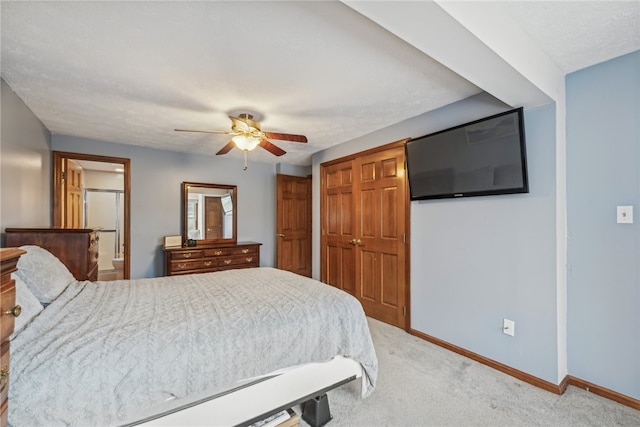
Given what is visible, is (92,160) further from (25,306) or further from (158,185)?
(25,306)

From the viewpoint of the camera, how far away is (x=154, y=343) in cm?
127

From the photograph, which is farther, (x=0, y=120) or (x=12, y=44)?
(x=0, y=120)

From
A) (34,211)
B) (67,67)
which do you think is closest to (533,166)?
(67,67)

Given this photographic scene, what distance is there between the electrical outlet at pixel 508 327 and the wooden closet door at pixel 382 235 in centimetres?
98

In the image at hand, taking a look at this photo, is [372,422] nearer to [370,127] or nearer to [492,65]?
[492,65]

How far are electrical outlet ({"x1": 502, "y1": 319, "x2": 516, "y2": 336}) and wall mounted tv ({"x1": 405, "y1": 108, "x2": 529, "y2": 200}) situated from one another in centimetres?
103

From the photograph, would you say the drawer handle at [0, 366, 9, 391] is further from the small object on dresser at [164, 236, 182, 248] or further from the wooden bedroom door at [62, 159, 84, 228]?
the wooden bedroom door at [62, 159, 84, 228]

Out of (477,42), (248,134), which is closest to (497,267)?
(477,42)

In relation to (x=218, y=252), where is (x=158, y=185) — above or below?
above

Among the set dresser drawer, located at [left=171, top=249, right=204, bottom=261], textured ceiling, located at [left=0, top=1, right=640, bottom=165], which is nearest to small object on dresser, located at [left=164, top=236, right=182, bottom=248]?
dresser drawer, located at [left=171, top=249, right=204, bottom=261]

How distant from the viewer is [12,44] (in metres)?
1.66

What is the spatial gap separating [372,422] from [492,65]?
2.17 metres

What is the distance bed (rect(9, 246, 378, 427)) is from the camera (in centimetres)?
108

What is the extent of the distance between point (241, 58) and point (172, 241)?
3.10 m
